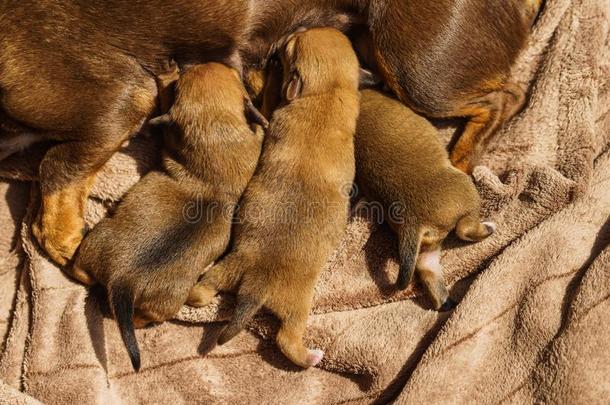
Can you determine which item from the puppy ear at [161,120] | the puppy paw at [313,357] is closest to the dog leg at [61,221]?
the puppy ear at [161,120]

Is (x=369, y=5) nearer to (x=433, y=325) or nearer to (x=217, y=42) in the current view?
(x=217, y=42)

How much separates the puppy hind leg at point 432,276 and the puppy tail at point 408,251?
0.39 ft

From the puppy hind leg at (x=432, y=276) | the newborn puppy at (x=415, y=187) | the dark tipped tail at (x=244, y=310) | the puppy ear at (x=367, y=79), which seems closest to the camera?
the dark tipped tail at (x=244, y=310)

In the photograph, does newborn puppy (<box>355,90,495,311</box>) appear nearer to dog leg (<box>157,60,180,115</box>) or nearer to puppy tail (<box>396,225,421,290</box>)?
puppy tail (<box>396,225,421,290</box>)

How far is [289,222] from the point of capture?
6.48 ft

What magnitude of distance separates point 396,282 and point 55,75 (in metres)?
1.29

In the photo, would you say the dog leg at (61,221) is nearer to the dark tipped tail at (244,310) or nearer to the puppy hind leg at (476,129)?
the dark tipped tail at (244,310)

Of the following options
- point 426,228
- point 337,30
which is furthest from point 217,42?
point 426,228

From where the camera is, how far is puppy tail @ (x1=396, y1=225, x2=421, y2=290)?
A: 2004mm

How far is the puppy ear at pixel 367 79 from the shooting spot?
2236 millimetres

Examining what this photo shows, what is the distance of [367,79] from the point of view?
A: 224 cm

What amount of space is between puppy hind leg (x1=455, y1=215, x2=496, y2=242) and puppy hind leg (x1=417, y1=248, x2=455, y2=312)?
→ 0.32 ft

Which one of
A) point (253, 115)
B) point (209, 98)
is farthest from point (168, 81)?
point (253, 115)

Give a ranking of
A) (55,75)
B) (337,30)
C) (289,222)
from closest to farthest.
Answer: (289,222), (55,75), (337,30)
